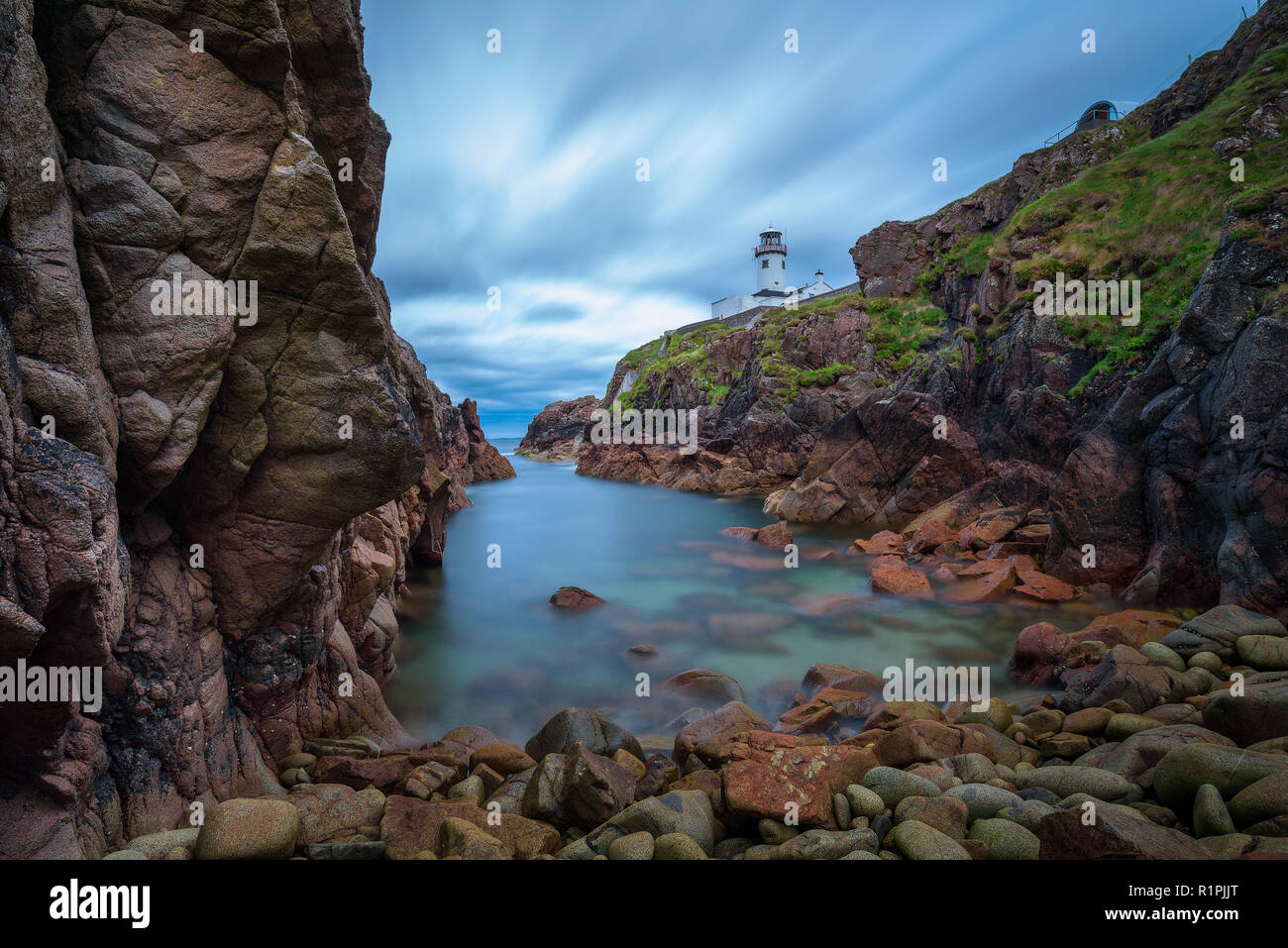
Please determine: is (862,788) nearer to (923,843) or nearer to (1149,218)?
(923,843)

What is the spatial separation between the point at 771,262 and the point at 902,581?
3902 inches

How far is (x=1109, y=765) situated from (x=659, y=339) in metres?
111

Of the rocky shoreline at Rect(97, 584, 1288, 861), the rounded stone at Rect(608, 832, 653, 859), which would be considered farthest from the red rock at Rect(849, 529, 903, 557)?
the rounded stone at Rect(608, 832, 653, 859)

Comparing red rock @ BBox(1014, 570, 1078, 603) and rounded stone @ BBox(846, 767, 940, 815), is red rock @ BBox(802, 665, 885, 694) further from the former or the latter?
red rock @ BBox(1014, 570, 1078, 603)

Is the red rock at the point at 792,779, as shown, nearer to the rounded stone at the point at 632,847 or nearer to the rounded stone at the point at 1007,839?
the rounded stone at the point at 632,847

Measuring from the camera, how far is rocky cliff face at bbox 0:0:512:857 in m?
5.23

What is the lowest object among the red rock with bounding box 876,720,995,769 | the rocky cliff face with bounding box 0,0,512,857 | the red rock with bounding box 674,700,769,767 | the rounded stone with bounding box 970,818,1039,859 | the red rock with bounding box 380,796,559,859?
the red rock with bounding box 674,700,769,767

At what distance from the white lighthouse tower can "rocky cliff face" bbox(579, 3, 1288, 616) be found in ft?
154

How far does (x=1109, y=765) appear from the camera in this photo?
8383 mm

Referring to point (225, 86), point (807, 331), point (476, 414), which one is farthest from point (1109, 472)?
point (476, 414)

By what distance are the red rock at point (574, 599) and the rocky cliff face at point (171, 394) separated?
1370 centimetres

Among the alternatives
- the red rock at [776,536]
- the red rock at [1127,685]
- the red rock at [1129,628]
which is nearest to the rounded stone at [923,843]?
the red rock at [1127,685]
